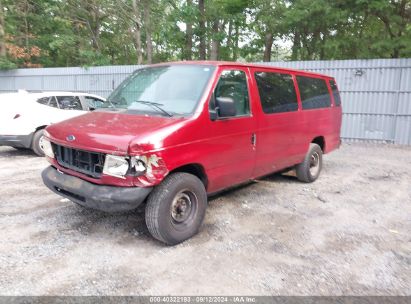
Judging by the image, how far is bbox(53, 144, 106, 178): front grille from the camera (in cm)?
365

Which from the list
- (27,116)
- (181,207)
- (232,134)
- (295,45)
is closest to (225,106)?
(232,134)

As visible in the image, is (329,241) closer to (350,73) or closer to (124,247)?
(124,247)

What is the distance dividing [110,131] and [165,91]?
0.99 meters

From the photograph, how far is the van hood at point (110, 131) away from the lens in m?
3.48

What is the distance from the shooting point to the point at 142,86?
466 centimetres

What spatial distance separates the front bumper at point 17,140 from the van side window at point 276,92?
602 cm

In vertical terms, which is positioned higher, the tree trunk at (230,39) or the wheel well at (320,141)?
the tree trunk at (230,39)

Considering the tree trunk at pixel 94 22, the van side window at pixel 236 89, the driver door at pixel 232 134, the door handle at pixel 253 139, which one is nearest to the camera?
the driver door at pixel 232 134

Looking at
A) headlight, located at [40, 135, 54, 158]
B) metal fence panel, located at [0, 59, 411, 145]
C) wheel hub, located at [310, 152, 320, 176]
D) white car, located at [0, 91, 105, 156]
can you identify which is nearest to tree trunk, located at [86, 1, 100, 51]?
white car, located at [0, 91, 105, 156]

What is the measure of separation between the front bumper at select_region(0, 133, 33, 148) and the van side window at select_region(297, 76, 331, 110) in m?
6.29

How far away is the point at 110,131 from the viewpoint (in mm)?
3684

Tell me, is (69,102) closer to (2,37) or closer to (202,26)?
(202,26)

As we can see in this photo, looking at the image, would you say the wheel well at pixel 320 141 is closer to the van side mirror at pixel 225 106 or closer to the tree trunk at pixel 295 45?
the van side mirror at pixel 225 106

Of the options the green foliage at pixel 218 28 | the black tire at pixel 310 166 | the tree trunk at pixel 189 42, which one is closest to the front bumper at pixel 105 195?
the black tire at pixel 310 166
